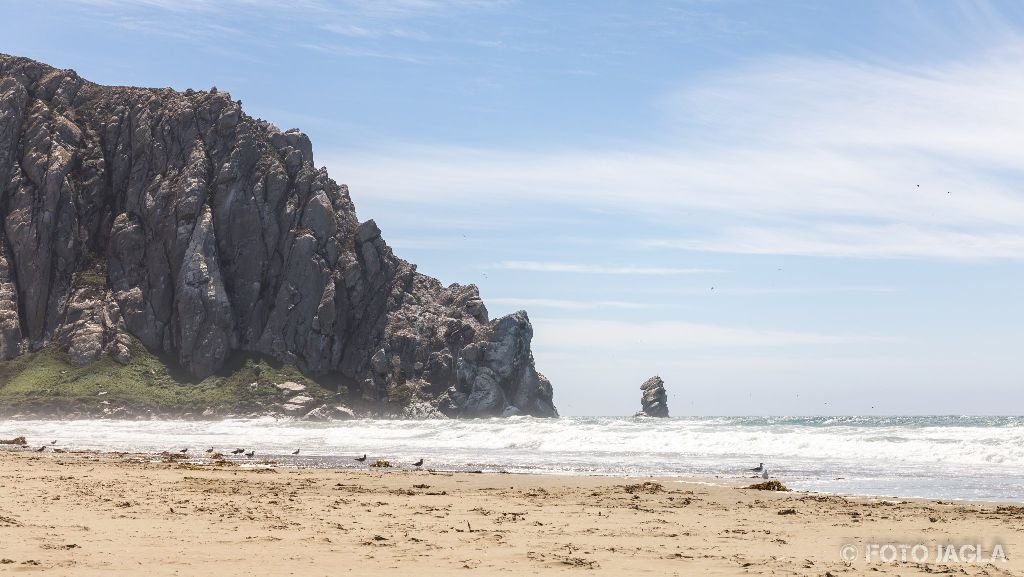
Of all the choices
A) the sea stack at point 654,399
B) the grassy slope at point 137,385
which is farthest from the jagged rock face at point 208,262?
the sea stack at point 654,399

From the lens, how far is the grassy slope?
104 m

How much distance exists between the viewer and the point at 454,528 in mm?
17078

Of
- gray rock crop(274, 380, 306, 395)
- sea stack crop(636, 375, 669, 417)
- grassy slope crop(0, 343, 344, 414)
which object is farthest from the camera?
sea stack crop(636, 375, 669, 417)

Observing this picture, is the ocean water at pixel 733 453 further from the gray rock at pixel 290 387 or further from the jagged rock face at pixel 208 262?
the jagged rock face at pixel 208 262

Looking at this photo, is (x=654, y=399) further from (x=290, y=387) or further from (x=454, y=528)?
(x=454, y=528)

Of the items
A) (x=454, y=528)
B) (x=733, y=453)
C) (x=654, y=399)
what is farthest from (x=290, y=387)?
(x=454, y=528)

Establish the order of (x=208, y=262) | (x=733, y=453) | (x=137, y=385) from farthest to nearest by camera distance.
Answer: (x=208, y=262) → (x=137, y=385) → (x=733, y=453)

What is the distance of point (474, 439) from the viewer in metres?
56.8

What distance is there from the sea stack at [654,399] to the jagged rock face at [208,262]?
719 inches

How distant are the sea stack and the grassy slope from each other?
153 ft

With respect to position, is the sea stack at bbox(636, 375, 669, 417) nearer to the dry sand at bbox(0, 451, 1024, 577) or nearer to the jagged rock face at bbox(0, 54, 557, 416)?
the jagged rock face at bbox(0, 54, 557, 416)

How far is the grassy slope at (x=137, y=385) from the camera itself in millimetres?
104188

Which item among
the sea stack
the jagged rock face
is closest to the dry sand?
the jagged rock face

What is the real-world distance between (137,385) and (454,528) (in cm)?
10458
